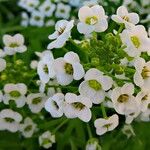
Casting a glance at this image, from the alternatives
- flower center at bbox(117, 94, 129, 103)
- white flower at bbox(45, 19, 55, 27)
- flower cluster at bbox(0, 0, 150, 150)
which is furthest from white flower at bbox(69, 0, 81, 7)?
flower center at bbox(117, 94, 129, 103)

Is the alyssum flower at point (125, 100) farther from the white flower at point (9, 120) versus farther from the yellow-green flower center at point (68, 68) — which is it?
the white flower at point (9, 120)

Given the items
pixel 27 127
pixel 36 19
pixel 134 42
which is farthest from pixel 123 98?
pixel 36 19

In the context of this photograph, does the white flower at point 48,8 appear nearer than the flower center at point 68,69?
No

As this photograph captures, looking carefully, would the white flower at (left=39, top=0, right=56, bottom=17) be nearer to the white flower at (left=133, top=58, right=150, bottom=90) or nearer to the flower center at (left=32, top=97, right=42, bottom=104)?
the flower center at (left=32, top=97, right=42, bottom=104)

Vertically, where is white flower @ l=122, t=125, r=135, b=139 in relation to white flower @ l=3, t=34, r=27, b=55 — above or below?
below

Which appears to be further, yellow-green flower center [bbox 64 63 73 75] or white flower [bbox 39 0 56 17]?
white flower [bbox 39 0 56 17]

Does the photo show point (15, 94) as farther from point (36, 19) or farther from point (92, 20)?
point (36, 19)

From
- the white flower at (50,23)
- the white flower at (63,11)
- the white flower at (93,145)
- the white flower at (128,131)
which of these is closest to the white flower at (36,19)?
the white flower at (50,23)
